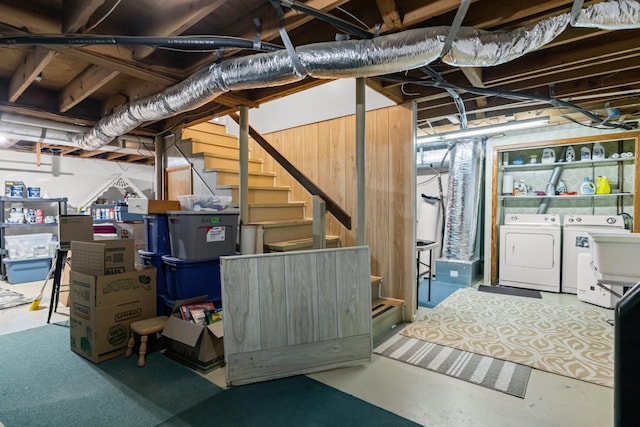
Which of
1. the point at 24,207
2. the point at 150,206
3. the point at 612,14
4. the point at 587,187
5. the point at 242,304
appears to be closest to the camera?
the point at 612,14

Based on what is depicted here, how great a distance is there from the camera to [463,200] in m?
4.88

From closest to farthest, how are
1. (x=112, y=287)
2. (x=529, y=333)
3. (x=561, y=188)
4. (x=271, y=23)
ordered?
(x=271, y=23)
(x=112, y=287)
(x=529, y=333)
(x=561, y=188)

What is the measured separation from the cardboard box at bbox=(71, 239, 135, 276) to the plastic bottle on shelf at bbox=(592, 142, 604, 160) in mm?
5629

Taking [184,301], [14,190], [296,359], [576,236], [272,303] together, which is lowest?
[296,359]

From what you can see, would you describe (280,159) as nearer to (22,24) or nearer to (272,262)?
(272,262)

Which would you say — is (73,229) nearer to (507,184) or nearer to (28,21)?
(28,21)

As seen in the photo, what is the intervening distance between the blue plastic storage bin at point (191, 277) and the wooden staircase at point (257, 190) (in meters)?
0.57

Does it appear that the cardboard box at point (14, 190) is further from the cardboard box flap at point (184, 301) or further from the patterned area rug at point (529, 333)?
the patterned area rug at point (529, 333)

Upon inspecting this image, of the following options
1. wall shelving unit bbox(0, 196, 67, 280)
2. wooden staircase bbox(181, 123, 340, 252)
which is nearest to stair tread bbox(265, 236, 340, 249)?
wooden staircase bbox(181, 123, 340, 252)

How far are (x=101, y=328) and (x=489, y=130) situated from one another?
182 inches

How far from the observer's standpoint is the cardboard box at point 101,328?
2424 mm

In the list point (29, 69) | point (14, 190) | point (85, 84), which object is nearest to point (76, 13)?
point (29, 69)

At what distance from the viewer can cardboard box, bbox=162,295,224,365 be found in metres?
2.33

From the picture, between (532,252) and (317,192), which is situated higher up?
(317,192)
